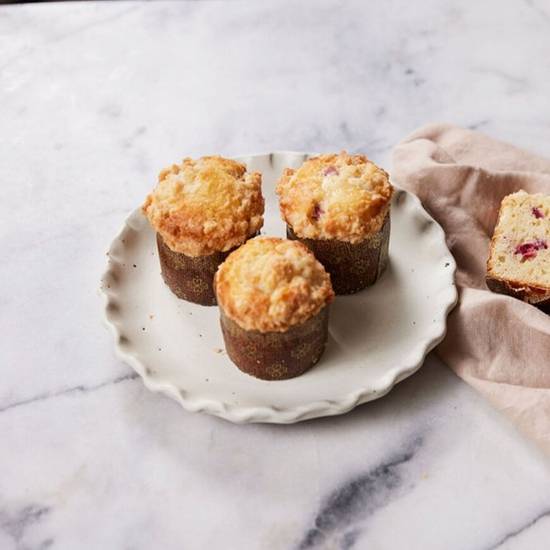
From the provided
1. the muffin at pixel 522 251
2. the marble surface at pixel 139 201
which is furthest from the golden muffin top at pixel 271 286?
the muffin at pixel 522 251

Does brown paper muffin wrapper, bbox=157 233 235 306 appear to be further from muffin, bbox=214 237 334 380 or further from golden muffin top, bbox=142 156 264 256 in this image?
muffin, bbox=214 237 334 380

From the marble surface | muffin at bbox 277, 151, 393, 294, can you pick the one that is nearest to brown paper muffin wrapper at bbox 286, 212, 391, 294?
muffin at bbox 277, 151, 393, 294

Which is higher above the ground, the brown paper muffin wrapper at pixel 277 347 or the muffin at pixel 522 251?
the brown paper muffin wrapper at pixel 277 347

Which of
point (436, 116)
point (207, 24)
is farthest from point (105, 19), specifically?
point (436, 116)

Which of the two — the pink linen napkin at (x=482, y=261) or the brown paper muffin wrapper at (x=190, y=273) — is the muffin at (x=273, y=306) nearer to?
the brown paper muffin wrapper at (x=190, y=273)

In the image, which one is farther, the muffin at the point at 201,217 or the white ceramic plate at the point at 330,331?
the muffin at the point at 201,217

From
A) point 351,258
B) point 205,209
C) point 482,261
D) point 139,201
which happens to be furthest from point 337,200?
point 139,201
